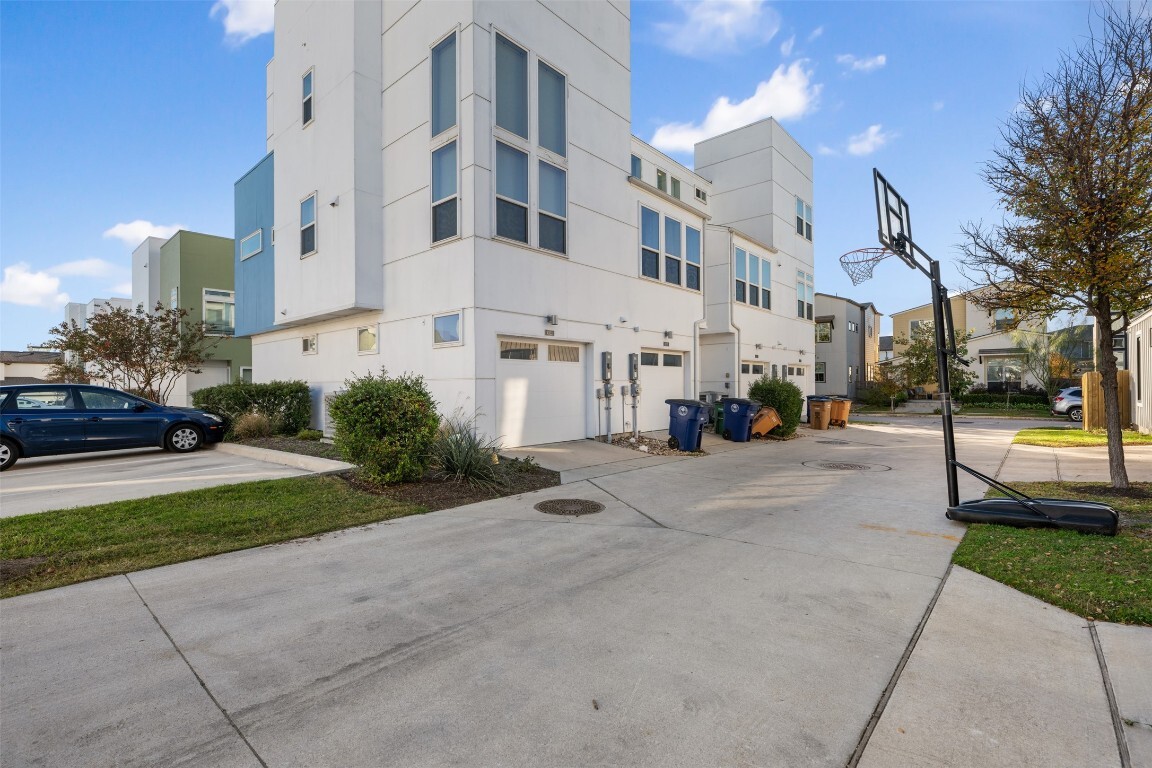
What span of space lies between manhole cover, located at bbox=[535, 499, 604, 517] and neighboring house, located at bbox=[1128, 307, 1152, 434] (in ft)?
46.7

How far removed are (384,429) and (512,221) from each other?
5.01 meters

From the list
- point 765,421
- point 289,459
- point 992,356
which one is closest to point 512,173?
point 289,459

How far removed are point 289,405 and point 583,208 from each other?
8.47m

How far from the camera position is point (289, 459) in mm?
8898

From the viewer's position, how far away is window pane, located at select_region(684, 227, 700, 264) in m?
14.8

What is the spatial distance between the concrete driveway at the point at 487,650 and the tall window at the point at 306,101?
38.5ft

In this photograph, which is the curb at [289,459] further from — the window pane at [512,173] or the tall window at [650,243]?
the tall window at [650,243]

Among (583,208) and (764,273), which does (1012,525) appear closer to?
(583,208)

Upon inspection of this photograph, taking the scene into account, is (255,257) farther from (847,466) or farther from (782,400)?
(847,466)

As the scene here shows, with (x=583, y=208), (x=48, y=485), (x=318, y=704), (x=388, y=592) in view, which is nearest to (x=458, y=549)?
(x=388, y=592)

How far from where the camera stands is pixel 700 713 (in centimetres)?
238

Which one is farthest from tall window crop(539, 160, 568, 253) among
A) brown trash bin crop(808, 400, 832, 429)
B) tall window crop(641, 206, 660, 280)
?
brown trash bin crop(808, 400, 832, 429)

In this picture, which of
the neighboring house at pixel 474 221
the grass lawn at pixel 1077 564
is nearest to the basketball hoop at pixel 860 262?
the grass lawn at pixel 1077 564

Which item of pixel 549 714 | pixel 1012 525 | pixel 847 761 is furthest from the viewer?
pixel 1012 525
